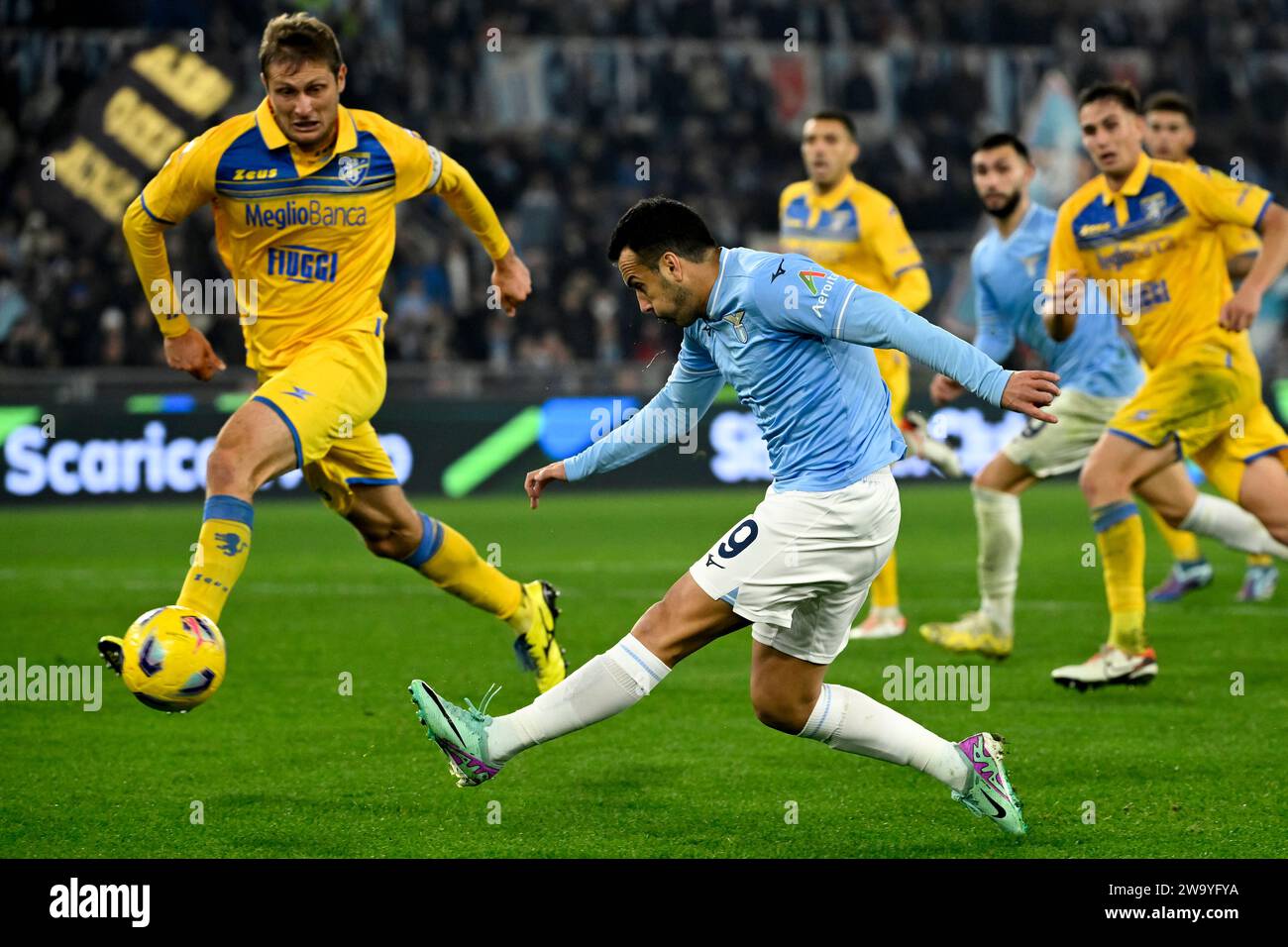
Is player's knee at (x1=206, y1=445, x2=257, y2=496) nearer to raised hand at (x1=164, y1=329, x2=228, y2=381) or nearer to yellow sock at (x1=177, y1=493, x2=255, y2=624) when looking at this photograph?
yellow sock at (x1=177, y1=493, x2=255, y2=624)

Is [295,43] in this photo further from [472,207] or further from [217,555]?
[217,555]

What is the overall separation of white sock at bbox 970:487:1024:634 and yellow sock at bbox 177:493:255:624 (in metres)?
3.81

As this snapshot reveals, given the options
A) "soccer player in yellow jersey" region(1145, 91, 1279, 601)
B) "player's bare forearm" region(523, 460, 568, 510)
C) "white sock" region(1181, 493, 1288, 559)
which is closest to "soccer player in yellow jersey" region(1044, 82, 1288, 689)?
"soccer player in yellow jersey" region(1145, 91, 1279, 601)

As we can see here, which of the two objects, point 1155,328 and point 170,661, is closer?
point 170,661

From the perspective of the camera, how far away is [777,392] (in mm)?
4895

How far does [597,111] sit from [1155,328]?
1527cm

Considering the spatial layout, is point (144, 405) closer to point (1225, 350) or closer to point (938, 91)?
point (1225, 350)

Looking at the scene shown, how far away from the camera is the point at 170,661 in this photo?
16.8 ft

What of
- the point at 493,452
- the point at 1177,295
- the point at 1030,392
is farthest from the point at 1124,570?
the point at 493,452

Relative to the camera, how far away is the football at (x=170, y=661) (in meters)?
5.11

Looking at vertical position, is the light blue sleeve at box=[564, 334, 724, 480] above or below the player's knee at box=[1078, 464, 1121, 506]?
above

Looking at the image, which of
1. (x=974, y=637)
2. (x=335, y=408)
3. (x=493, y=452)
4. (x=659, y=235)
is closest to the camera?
(x=659, y=235)

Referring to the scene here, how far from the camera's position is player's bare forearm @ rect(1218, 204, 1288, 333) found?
6.93m

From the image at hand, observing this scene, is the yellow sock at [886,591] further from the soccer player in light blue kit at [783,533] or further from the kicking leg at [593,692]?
the kicking leg at [593,692]
